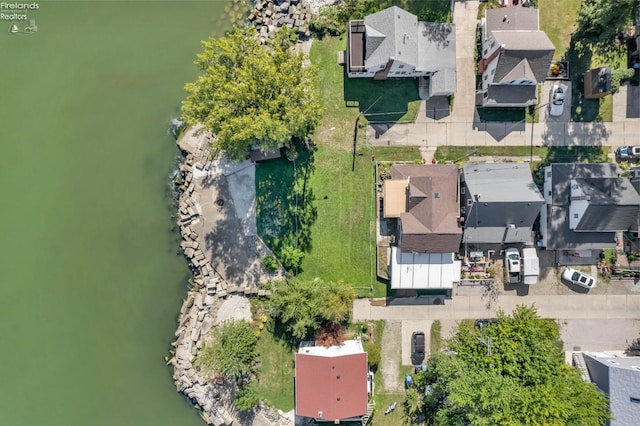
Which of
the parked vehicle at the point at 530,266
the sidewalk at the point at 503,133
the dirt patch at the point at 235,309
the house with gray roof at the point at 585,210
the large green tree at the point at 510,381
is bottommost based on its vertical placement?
the large green tree at the point at 510,381

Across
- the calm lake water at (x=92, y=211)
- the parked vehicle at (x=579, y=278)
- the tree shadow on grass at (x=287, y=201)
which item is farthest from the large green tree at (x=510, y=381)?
the calm lake water at (x=92, y=211)

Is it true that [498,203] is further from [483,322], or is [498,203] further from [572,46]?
[572,46]

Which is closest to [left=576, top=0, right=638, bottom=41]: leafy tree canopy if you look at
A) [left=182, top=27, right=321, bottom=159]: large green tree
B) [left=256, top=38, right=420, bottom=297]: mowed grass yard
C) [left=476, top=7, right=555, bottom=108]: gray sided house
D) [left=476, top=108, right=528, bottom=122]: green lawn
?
[left=476, top=7, right=555, bottom=108]: gray sided house

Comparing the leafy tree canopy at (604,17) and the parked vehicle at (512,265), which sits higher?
the leafy tree canopy at (604,17)

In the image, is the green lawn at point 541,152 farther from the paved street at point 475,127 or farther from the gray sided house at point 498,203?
the gray sided house at point 498,203

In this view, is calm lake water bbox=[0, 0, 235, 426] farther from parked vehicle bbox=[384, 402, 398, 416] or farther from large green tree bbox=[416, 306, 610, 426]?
large green tree bbox=[416, 306, 610, 426]

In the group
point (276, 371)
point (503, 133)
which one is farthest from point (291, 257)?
point (503, 133)

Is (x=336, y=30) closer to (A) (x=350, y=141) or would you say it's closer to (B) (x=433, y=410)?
(A) (x=350, y=141)

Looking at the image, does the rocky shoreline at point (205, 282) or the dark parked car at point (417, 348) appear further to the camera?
the rocky shoreline at point (205, 282)
